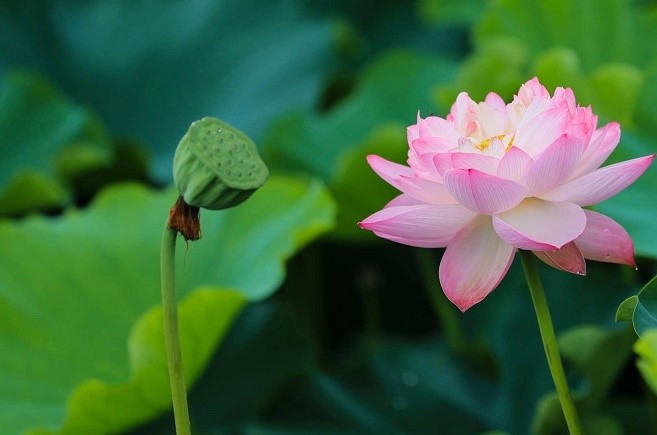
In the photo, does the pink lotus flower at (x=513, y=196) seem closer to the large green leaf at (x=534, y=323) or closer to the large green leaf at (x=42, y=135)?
the large green leaf at (x=534, y=323)


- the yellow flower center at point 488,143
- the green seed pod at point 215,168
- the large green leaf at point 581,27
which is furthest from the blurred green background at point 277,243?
the green seed pod at point 215,168

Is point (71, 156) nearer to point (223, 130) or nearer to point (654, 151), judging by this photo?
point (654, 151)

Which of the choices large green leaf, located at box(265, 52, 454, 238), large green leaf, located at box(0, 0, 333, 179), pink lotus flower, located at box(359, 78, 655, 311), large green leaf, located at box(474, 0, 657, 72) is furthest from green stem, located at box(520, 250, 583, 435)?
large green leaf, located at box(0, 0, 333, 179)

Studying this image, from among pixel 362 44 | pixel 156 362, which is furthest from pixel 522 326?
pixel 362 44

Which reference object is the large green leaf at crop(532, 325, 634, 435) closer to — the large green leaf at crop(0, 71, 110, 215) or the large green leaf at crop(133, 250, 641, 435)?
the large green leaf at crop(133, 250, 641, 435)

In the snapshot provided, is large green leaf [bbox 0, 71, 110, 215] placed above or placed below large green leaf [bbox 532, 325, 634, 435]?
above

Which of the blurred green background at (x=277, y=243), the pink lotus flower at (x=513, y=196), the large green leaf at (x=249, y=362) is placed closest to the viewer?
the pink lotus flower at (x=513, y=196)

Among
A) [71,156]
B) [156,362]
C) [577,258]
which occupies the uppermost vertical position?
[71,156]
